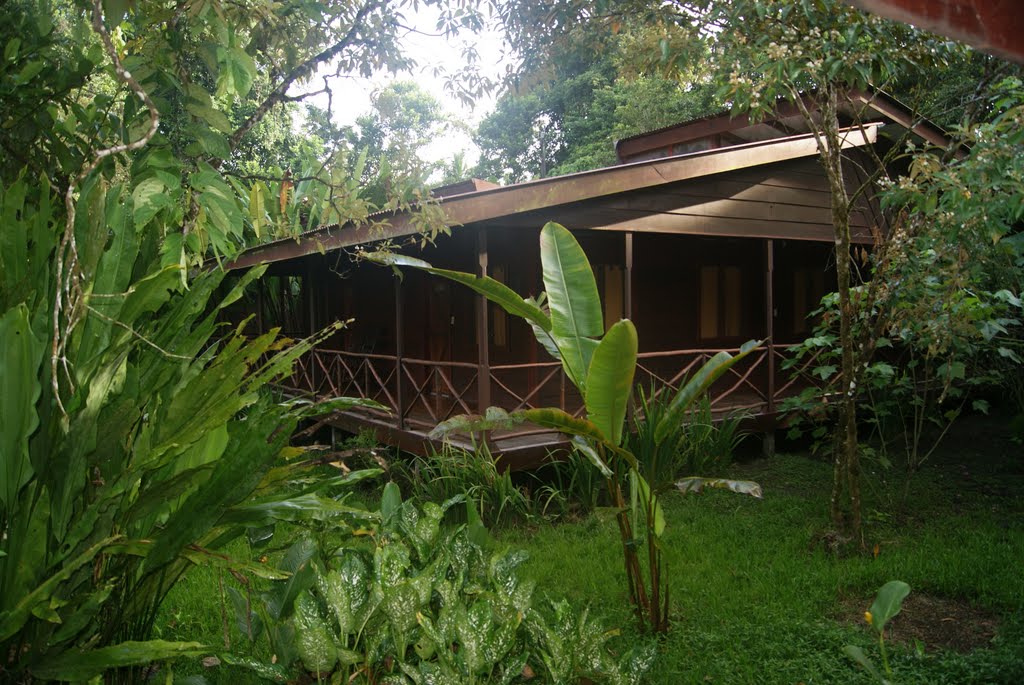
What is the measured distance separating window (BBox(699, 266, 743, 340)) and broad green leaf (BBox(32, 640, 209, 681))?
10.9 meters

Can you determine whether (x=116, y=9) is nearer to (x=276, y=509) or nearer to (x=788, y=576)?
(x=276, y=509)

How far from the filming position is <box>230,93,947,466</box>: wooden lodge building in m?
8.05

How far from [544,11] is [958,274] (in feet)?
15.1

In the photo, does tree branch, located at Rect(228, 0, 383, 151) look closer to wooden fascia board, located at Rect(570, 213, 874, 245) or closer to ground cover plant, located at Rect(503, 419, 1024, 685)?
ground cover plant, located at Rect(503, 419, 1024, 685)

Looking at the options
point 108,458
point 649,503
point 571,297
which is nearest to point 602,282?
point 571,297

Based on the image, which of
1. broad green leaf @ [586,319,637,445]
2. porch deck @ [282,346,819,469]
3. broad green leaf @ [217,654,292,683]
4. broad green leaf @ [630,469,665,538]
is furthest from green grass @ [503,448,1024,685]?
broad green leaf @ [217,654,292,683]

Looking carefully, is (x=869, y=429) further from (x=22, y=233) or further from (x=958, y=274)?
(x=22, y=233)

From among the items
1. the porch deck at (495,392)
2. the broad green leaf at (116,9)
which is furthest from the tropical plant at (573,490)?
the broad green leaf at (116,9)

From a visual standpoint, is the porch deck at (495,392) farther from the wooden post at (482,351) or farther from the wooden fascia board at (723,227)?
the wooden fascia board at (723,227)

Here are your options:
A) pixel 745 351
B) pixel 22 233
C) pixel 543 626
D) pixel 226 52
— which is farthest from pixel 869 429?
pixel 22 233

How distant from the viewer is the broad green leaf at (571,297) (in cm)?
405

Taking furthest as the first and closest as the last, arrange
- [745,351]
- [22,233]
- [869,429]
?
[869,429] → [745,351] → [22,233]

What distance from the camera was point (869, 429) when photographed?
10.9 m

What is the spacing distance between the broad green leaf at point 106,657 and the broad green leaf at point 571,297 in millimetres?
2582
